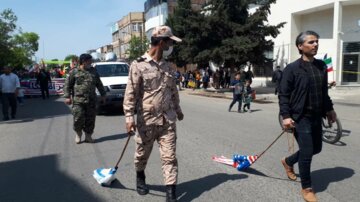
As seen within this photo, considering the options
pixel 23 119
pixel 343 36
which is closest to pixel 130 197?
pixel 23 119

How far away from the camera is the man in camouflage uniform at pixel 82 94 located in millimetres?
8180

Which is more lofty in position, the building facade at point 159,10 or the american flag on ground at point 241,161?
the building facade at point 159,10

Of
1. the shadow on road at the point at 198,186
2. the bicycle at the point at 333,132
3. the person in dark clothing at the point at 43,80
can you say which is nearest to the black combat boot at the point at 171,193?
the shadow on road at the point at 198,186

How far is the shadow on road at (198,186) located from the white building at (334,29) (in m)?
20.7

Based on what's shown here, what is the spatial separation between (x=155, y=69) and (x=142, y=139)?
845 millimetres

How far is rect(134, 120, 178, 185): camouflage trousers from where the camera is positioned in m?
4.51

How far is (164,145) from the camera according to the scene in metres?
4.56

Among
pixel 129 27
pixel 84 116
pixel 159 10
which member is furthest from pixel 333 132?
pixel 129 27

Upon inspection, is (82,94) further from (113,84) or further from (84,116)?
(113,84)

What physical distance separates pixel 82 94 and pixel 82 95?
0.02m

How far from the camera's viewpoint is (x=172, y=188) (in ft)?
14.8

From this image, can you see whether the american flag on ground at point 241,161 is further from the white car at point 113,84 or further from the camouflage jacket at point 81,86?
the white car at point 113,84

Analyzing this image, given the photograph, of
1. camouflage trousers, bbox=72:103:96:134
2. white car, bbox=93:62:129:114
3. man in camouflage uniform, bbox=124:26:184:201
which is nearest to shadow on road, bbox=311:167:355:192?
man in camouflage uniform, bbox=124:26:184:201

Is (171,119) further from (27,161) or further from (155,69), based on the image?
(27,161)
